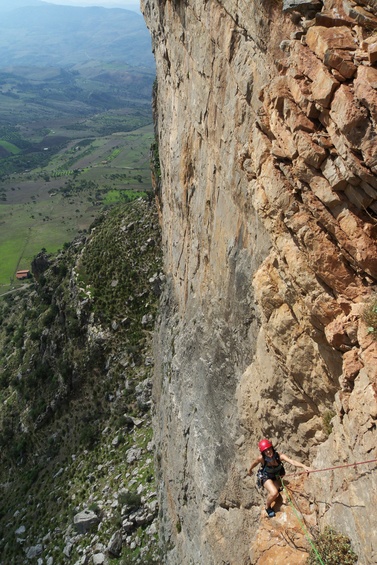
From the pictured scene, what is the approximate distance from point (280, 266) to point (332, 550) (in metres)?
6.79

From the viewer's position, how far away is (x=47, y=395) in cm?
4928

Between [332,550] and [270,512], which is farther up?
[332,550]

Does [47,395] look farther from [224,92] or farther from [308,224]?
[308,224]

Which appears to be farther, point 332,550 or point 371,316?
point 332,550

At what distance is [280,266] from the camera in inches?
473

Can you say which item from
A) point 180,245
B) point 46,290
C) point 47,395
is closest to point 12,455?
point 47,395

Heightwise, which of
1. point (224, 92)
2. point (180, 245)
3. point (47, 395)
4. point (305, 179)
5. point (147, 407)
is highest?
point (224, 92)

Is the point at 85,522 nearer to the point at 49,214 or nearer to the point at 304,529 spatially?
the point at 304,529

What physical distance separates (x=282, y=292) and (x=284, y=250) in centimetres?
127

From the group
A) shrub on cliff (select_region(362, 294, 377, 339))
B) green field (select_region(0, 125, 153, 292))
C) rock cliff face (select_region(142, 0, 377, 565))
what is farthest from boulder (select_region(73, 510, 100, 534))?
green field (select_region(0, 125, 153, 292))

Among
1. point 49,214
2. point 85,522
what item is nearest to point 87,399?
point 85,522

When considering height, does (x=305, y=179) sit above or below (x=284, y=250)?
above

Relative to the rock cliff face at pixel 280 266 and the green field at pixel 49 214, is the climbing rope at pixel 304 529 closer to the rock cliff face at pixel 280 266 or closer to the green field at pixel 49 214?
the rock cliff face at pixel 280 266

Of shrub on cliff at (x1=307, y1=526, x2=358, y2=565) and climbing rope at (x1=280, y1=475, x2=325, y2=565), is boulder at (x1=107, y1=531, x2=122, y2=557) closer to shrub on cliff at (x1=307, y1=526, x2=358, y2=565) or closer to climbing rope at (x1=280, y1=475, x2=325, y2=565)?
climbing rope at (x1=280, y1=475, x2=325, y2=565)
